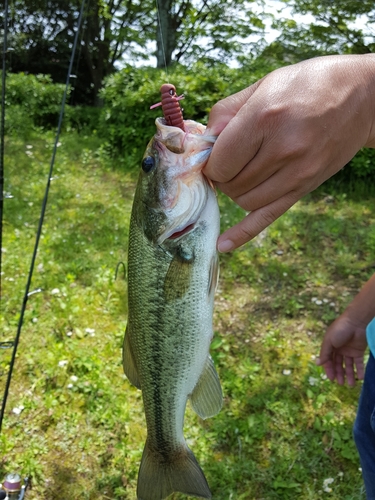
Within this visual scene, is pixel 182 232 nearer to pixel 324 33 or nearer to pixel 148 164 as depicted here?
pixel 148 164

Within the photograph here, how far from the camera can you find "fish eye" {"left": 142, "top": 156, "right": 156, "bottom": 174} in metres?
1.49

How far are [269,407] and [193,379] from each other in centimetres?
185

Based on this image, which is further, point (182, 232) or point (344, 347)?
point (344, 347)

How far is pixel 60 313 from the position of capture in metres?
4.21

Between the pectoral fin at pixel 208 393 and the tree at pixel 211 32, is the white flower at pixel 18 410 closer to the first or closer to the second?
the pectoral fin at pixel 208 393

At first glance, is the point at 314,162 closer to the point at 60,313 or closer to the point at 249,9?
the point at 60,313

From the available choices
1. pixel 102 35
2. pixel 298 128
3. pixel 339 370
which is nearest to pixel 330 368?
pixel 339 370

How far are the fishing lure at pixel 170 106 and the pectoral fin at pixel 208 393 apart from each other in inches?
35.5

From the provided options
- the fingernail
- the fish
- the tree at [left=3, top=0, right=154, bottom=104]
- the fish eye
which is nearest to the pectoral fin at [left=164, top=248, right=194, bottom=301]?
the fish

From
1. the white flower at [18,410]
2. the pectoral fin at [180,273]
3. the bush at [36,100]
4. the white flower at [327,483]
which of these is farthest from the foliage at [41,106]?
the pectoral fin at [180,273]

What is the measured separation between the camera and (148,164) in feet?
4.93

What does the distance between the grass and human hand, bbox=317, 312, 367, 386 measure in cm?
92

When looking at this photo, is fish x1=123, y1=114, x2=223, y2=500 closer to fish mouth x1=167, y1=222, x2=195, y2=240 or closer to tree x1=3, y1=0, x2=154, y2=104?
fish mouth x1=167, y1=222, x2=195, y2=240

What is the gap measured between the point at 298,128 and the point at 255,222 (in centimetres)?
35
